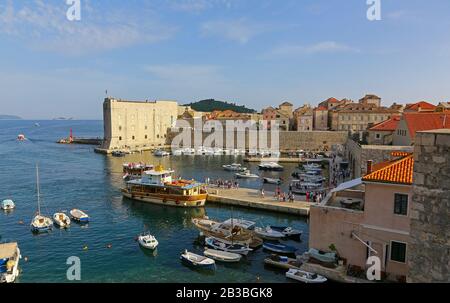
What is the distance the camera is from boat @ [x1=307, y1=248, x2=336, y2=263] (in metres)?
15.4

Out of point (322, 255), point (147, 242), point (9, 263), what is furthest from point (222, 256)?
point (9, 263)

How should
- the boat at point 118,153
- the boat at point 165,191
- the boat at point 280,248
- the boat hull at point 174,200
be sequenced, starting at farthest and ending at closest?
the boat at point 118,153 → the boat at point 165,191 → the boat hull at point 174,200 → the boat at point 280,248

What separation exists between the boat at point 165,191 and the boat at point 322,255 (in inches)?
581

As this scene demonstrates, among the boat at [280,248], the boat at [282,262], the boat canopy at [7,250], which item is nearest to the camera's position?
the boat at [282,262]

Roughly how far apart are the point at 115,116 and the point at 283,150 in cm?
3623

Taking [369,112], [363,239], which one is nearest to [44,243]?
[363,239]

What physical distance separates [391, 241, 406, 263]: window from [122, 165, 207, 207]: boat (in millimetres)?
18161

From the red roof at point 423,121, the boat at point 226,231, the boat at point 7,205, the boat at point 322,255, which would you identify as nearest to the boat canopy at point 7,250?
the boat at point 226,231

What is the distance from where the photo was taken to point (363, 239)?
47.2 feet

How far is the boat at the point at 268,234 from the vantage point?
21.3m

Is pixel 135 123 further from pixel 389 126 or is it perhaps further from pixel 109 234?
pixel 109 234

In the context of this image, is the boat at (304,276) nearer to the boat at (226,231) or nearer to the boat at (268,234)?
the boat at (226,231)

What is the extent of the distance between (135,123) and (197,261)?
67.2 meters
